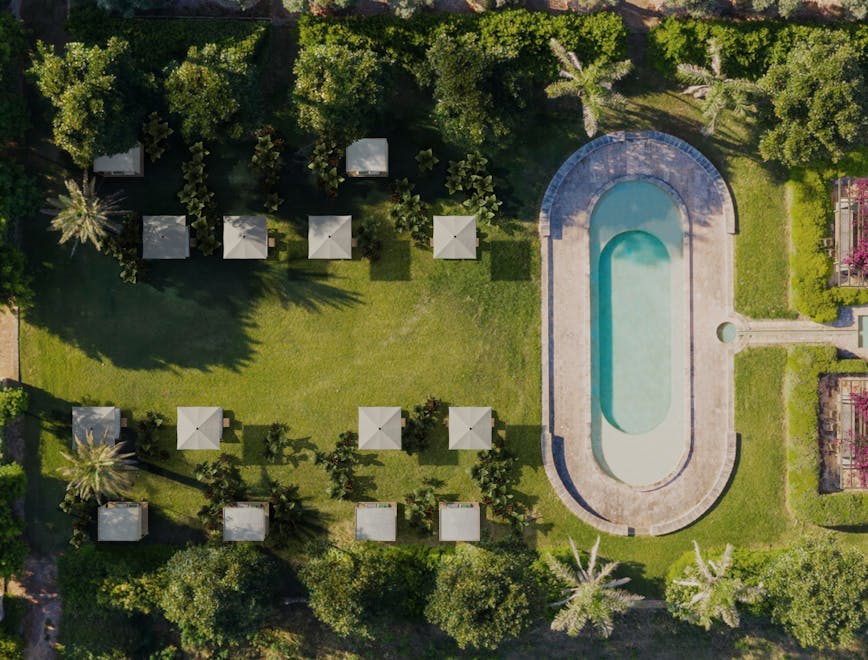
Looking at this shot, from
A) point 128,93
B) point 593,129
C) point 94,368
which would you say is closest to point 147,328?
point 94,368

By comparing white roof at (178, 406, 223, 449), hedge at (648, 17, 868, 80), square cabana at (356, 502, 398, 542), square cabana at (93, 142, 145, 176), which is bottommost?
square cabana at (356, 502, 398, 542)

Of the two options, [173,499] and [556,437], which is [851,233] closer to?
[556,437]

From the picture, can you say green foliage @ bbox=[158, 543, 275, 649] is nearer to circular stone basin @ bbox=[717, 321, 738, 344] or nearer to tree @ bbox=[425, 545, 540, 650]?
tree @ bbox=[425, 545, 540, 650]

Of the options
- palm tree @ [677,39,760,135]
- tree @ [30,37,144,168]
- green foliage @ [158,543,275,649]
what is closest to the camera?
tree @ [30,37,144,168]

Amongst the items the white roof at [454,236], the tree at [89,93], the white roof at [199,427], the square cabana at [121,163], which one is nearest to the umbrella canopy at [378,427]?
the white roof at [199,427]

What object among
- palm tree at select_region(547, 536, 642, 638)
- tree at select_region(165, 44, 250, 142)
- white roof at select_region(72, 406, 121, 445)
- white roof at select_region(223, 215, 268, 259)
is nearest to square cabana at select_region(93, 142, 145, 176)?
tree at select_region(165, 44, 250, 142)
